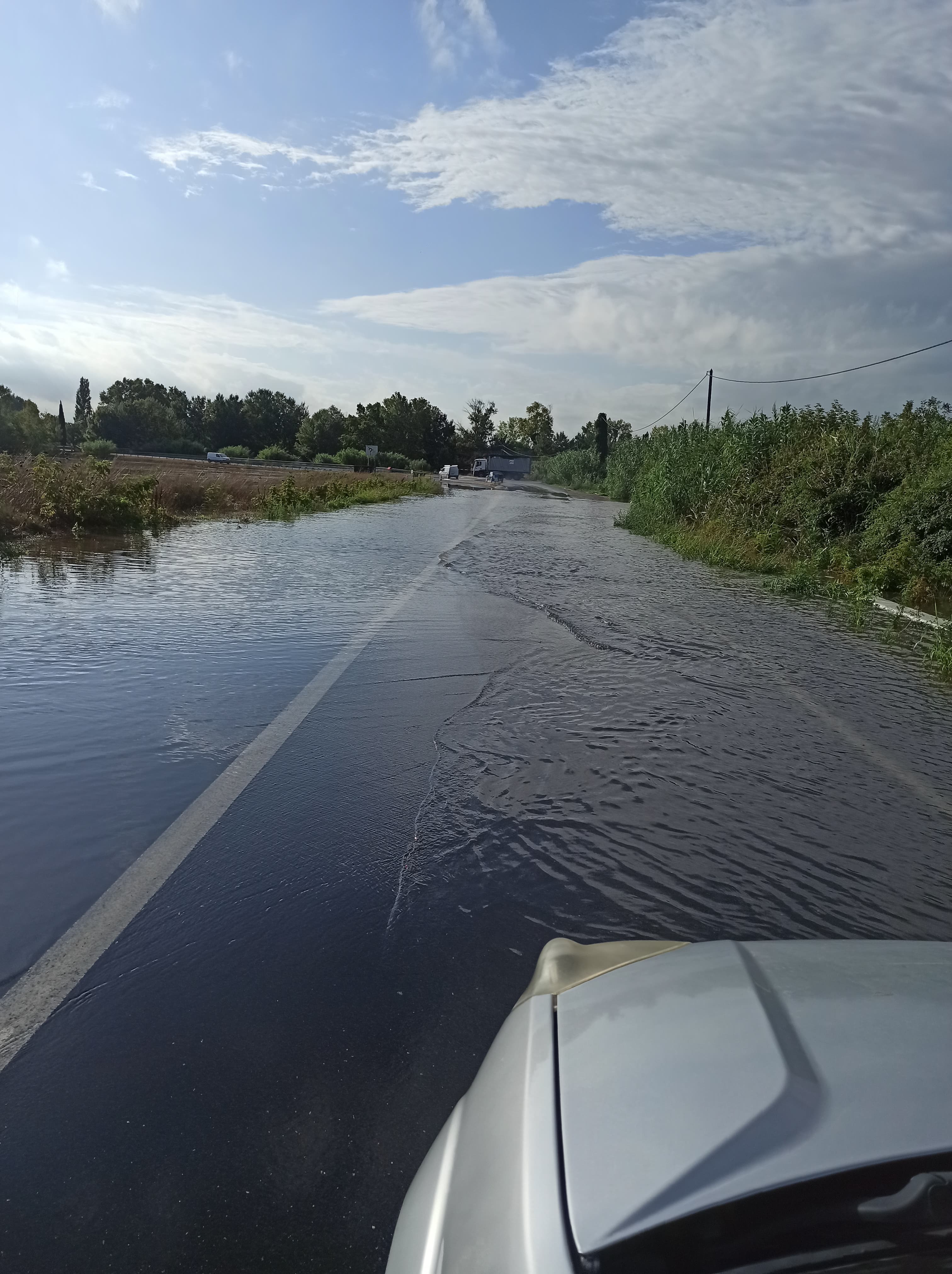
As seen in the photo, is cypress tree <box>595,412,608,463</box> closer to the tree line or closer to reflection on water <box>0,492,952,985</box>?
the tree line

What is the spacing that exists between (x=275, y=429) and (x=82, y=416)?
24.6 m

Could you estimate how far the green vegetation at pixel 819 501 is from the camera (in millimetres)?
15117

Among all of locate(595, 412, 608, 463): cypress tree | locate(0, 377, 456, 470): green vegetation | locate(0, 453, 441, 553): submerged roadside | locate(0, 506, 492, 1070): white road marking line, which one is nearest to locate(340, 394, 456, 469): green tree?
locate(0, 377, 456, 470): green vegetation

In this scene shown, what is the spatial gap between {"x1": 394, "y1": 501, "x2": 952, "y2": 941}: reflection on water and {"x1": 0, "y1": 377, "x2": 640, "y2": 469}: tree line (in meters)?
103

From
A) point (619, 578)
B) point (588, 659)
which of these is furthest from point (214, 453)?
point (588, 659)

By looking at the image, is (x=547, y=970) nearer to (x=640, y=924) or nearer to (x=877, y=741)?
(x=640, y=924)

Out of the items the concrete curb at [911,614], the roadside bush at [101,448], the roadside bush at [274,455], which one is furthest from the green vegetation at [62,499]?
the roadside bush at [274,455]

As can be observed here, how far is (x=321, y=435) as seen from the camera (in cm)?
13300

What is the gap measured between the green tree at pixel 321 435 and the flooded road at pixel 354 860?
12373cm

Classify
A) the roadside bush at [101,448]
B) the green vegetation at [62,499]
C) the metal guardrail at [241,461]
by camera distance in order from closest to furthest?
the green vegetation at [62,499] → the roadside bush at [101,448] → the metal guardrail at [241,461]

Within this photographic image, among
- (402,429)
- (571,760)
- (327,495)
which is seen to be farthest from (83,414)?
(571,760)

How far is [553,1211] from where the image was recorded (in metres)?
1.33

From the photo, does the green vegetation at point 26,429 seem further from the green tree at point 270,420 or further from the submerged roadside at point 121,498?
the green tree at point 270,420

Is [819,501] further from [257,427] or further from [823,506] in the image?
[257,427]
